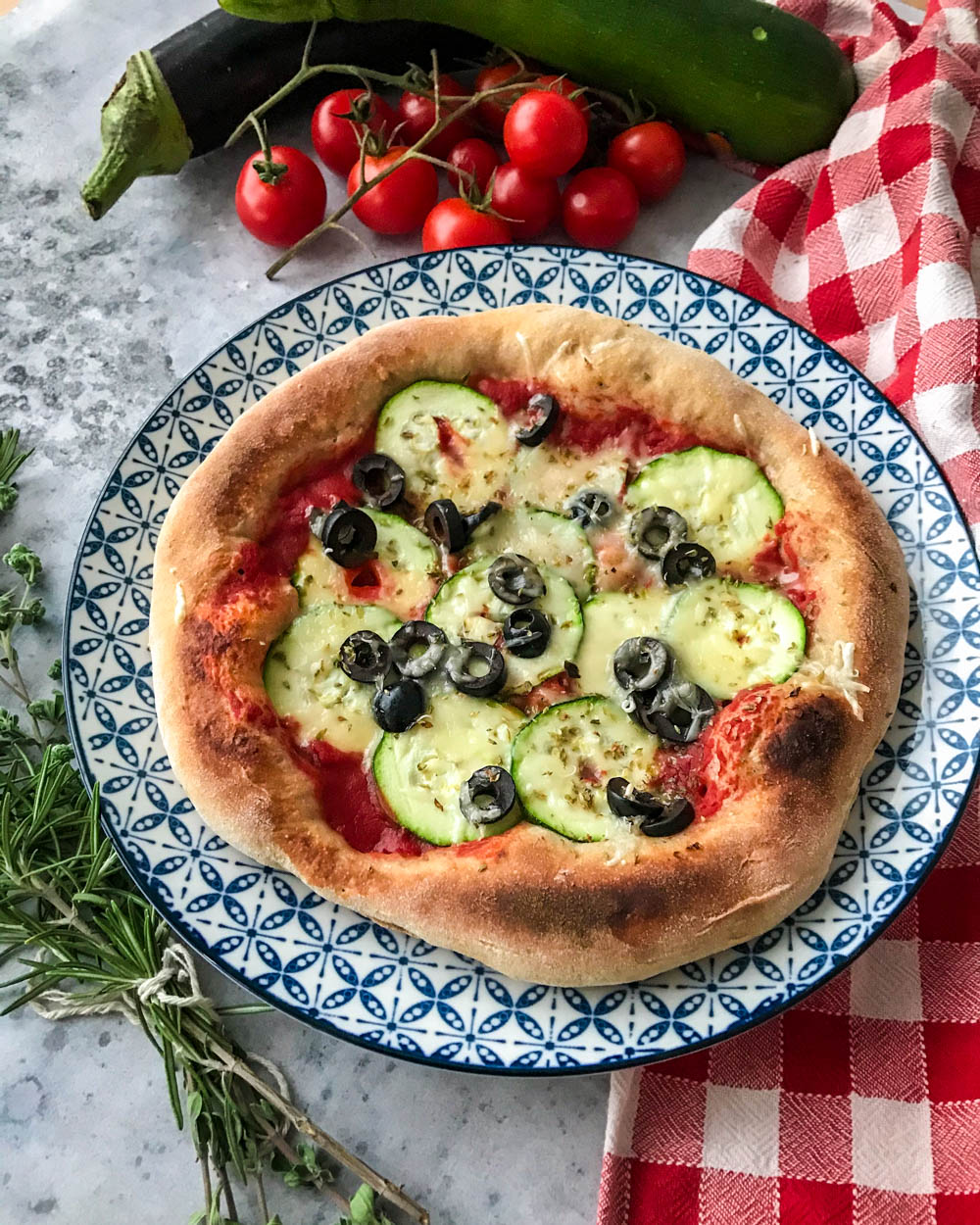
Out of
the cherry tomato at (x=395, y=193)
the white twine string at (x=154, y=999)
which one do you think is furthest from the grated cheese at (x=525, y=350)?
the white twine string at (x=154, y=999)


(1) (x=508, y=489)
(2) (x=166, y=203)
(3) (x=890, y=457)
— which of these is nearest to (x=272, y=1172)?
(1) (x=508, y=489)

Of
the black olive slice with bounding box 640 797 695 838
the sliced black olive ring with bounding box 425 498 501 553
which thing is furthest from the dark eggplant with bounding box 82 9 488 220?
the black olive slice with bounding box 640 797 695 838

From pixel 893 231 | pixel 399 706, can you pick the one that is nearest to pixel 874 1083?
pixel 399 706

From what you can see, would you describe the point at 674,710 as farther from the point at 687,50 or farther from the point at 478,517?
the point at 687,50

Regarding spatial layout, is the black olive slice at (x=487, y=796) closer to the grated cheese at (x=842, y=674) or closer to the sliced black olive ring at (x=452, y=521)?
the sliced black olive ring at (x=452, y=521)

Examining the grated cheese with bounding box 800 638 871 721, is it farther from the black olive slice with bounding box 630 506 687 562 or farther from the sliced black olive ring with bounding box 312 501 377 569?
the sliced black olive ring with bounding box 312 501 377 569

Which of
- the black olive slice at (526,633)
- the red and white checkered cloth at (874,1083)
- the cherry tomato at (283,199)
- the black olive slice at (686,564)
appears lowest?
the red and white checkered cloth at (874,1083)
